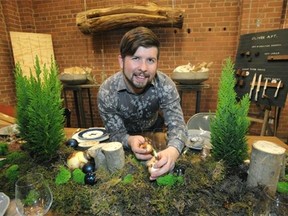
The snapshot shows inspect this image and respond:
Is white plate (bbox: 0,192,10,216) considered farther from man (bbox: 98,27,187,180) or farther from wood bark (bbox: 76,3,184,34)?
wood bark (bbox: 76,3,184,34)

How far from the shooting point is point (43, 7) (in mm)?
3428

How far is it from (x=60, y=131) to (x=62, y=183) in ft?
0.93

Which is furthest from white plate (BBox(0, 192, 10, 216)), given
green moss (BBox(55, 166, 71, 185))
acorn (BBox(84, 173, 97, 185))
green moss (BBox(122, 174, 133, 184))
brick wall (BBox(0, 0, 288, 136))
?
brick wall (BBox(0, 0, 288, 136))

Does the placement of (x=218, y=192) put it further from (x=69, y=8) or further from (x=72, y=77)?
→ (x=69, y=8)

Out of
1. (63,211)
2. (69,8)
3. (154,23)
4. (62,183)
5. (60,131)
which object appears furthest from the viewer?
(69,8)

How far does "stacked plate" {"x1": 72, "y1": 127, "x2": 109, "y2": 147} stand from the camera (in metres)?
1.19

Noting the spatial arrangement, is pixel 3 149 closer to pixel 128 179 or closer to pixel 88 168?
pixel 88 168

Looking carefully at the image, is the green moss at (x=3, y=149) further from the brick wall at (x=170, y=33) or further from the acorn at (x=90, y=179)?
the brick wall at (x=170, y=33)

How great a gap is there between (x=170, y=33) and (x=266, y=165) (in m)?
2.68

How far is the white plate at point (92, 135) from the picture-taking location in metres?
1.22

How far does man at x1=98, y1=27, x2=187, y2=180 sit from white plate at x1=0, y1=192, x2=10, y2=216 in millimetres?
492

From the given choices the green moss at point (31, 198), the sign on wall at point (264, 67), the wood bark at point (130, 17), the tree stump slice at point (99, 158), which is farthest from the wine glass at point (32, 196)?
the wood bark at point (130, 17)

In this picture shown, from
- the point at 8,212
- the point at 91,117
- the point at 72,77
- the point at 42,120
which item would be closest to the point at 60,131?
the point at 42,120

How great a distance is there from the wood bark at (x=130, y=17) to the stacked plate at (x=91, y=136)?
1.93m
